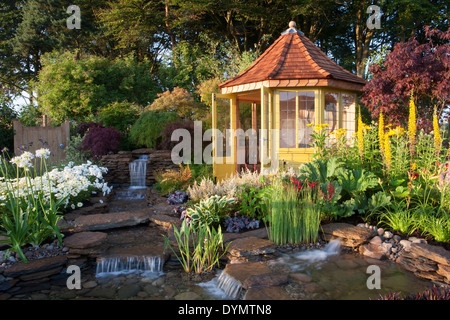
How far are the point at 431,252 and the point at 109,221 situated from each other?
4270 millimetres

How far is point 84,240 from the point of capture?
4.25m

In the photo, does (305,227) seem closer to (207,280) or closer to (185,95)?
(207,280)

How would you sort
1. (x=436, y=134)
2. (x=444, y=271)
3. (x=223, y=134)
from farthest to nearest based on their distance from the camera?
(x=223, y=134) < (x=436, y=134) < (x=444, y=271)

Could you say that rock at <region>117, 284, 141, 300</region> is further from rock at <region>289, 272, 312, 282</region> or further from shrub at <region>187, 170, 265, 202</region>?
shrub at <region>187, 170, 265, 202</region>

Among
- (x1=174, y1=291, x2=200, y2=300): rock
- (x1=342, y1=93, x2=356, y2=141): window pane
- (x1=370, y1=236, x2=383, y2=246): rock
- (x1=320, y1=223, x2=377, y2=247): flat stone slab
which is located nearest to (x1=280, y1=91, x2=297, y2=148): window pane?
(x1=342, y1=93, x2=356, y2=141): window pane

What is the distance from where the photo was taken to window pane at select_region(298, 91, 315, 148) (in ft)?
24.0

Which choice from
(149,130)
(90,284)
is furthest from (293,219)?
(149,130)

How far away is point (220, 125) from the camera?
8492 millimetres

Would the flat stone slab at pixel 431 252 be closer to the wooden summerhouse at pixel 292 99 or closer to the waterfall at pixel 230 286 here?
the waterfall at pixel 230 286

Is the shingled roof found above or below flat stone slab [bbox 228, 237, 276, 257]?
above

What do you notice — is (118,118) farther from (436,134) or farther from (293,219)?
(436,134)

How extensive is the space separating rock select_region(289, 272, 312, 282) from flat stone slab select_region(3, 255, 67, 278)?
A: 2560 mm

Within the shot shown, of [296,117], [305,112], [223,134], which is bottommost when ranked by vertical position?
[223,134]
